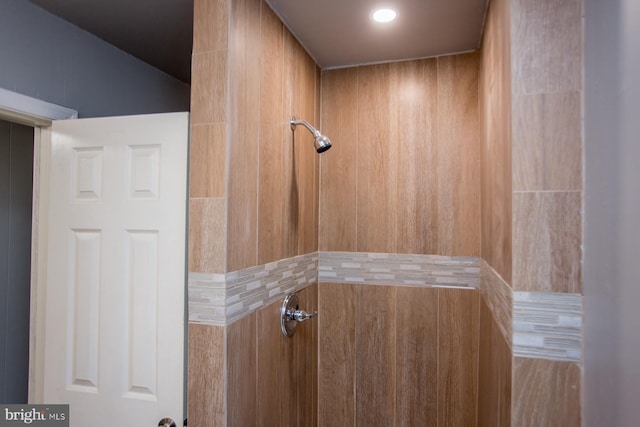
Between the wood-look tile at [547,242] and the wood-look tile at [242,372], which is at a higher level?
the wood-look tile at [547,242]

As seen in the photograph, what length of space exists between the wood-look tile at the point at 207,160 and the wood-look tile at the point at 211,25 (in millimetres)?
264

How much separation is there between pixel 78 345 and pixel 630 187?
1754 millimetres

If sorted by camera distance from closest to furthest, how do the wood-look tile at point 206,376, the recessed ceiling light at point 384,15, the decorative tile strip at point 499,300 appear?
the decorative tile strip at point 499,300, the wood-look tile at point 206,376, the recessed ceiling light at point 384,15

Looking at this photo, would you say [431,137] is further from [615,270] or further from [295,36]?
[615,270]

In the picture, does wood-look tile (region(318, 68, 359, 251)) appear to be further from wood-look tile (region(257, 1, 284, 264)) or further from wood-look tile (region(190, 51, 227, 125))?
wood-look tile (region(190, 51, 227, 125))

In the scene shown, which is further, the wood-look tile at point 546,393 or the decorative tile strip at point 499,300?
Result: the decorative tile strip at point 499,300

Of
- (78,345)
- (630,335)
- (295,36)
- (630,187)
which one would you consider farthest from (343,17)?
(78,345)

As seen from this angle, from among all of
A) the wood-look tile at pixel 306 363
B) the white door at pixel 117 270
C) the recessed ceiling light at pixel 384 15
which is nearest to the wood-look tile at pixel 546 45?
the recessed ceiling light at pixel 384 15

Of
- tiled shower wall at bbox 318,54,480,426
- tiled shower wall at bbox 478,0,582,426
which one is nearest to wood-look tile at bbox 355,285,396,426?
tiled shower wall at bbox 318,54,480,426

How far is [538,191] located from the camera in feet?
3.12

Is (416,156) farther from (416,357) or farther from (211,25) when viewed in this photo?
(211,25)

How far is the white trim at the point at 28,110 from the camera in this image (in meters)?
1.38

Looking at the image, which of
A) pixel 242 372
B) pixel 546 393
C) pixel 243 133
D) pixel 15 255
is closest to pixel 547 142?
pixel 546 393

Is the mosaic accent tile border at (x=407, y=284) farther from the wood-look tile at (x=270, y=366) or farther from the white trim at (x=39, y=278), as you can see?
the white trim at (x=39, y=278)
